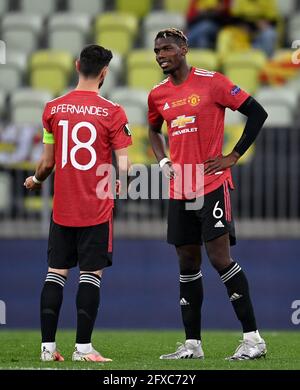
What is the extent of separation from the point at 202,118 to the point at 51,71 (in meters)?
8.61

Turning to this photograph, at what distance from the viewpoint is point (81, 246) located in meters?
8.72

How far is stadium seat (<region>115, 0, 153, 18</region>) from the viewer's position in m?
19.4

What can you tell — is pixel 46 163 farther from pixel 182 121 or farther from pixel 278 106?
pixel 278 106

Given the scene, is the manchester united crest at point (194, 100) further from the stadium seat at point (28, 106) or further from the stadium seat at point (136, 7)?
the stadium seat at point (136, 7)

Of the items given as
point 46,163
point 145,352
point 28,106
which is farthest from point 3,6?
point 46,163

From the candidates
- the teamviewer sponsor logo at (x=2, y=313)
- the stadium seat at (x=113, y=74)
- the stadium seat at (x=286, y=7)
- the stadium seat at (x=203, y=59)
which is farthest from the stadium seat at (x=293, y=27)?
the teamviewer sponsor logo at (x=2, y=313)

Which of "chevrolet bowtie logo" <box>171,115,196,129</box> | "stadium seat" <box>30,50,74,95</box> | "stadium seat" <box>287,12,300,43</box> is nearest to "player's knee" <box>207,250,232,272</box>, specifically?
"chevrolet bowtie logo" <box>171,115,196,129</box>

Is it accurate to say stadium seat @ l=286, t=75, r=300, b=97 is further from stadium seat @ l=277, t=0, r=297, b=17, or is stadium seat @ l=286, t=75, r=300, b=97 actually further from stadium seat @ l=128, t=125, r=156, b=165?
stadium seat @ l=128, t=125, r=156, b=165

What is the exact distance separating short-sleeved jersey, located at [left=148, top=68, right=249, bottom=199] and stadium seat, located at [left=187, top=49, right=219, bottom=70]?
7.61m

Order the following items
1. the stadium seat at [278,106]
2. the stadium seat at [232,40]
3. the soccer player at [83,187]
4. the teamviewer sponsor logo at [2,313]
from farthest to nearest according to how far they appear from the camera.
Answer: the stadium seat at [232,40], the stadium seat at [278,106], the teamviewer sponsor logo at [2,313], the soccer player at [83,187]

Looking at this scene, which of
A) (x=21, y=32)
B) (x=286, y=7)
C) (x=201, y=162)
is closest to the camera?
(x=201, y=162)

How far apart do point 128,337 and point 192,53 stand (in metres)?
6.47

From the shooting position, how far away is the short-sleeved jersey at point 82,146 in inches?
341

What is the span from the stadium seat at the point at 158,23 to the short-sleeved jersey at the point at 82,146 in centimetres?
960
